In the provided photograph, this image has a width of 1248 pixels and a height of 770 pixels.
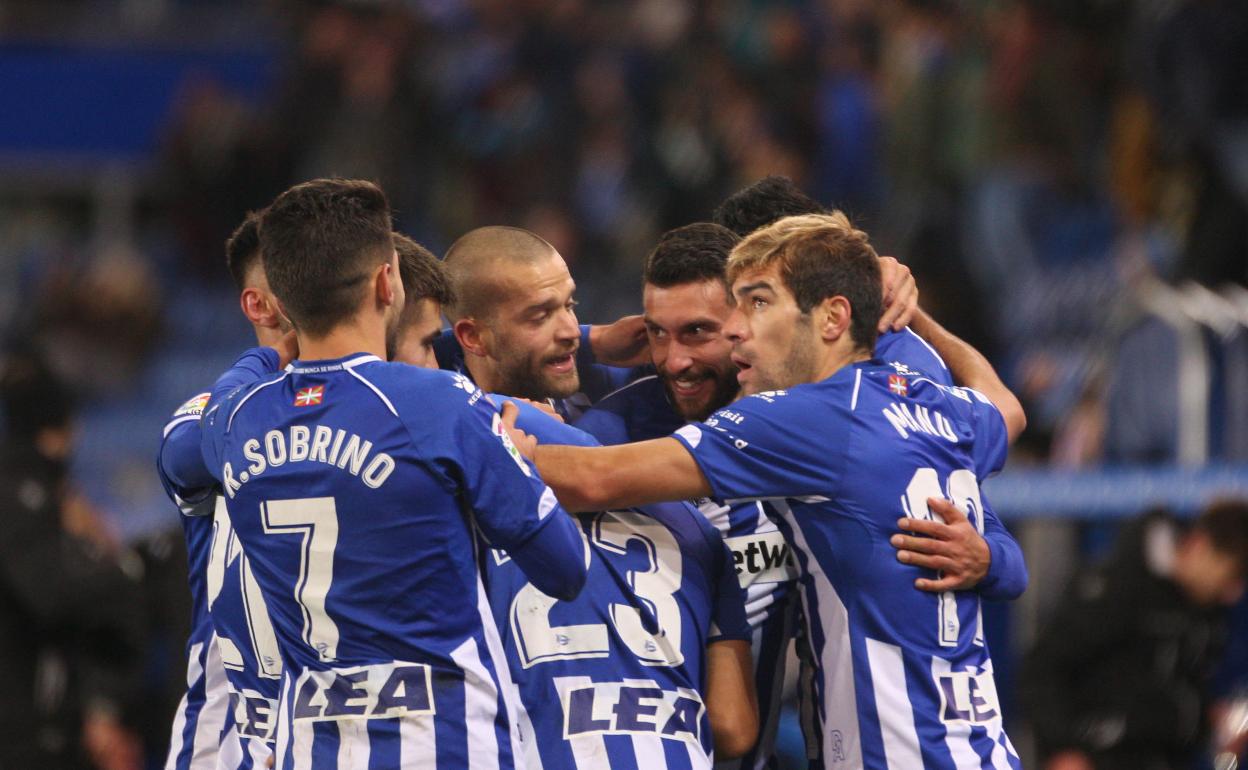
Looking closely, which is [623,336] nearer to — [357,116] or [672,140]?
[672,140]

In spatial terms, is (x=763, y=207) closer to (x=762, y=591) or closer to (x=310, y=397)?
(x=762, y=591)

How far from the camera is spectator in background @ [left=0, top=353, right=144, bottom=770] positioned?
7.46 metres

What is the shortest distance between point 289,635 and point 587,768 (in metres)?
0.79

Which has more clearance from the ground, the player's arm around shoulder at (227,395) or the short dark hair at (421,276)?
the short dark hair at (421,276)

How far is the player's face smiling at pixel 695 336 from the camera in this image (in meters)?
4.86

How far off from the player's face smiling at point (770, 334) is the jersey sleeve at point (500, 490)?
0.87 meters

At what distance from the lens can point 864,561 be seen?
4.23 metres

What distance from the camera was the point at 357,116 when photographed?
48.5 ft

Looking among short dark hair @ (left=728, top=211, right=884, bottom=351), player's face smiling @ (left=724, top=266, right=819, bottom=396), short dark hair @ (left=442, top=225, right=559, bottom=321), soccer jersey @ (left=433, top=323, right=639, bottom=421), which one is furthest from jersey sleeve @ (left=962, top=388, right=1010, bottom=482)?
short dark hair @ (left=442, top=225, right=559, bottom=321)

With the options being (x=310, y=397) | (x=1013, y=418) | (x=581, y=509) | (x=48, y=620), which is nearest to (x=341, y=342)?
A: (x=310, y=397)

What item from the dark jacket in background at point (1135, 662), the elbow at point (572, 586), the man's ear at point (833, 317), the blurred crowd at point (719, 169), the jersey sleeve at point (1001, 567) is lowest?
the dark jacket in background at point (1135, 662)

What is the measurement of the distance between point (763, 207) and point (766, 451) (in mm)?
1252

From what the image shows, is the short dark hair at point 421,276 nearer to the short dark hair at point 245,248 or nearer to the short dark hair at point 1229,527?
the short dark hair at point 245,248

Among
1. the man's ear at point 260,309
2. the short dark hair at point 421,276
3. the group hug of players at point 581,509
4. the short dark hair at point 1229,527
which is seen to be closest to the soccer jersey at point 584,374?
the group hug of players at point 581,509
